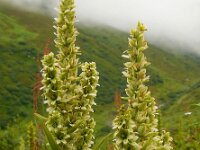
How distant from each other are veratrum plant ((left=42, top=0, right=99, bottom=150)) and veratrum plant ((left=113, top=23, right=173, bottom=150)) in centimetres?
60

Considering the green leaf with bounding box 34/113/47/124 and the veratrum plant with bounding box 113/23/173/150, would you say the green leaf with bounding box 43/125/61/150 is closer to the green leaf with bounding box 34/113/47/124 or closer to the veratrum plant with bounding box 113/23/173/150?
the green leaf with bounding box 34/113/47/124

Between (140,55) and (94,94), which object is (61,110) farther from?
(140,55)

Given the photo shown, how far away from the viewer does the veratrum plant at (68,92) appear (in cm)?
501

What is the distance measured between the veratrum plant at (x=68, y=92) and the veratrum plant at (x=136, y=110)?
0.60 metres

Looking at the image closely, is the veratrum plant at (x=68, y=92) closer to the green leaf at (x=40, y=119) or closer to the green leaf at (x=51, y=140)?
the green leaf at (x=51, y=140)

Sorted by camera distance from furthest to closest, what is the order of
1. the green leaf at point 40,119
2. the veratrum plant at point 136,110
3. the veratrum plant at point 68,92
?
1. the green leaf at point 40,119
2. the veratrum plant at point 68,92
3. the veratrum plant at point 136,110

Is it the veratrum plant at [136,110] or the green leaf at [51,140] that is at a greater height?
the veratrum plant at [136,110]

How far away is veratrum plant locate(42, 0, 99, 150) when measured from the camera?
501 cm

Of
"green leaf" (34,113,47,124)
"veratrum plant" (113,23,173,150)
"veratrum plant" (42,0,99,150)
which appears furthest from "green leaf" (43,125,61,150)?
"veratrum plant" (113,23,173,150)

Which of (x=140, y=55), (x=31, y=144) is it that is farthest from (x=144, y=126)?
(x=31, y=144)

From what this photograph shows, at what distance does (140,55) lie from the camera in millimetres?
4680

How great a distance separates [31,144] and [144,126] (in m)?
4.40

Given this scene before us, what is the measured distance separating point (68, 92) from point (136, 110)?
0.86 metres

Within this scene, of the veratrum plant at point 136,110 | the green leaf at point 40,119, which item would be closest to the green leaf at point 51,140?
the green leaf at point 40,119
